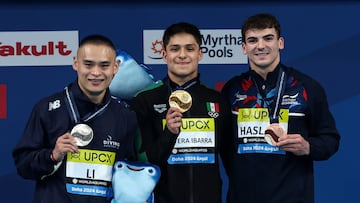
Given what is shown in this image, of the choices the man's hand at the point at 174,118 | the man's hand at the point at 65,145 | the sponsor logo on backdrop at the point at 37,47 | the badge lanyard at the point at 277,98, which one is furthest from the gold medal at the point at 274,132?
the sponsor logo on backdrop at the point at 37,47

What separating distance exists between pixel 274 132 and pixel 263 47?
444mm

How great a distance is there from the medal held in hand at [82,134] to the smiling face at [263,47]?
0.89m

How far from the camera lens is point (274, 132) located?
11.5ft

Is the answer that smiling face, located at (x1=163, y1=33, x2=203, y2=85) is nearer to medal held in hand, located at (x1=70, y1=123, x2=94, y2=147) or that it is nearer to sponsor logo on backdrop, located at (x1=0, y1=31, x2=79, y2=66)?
medal held in hand, located at (x1=70, y1=123, x2=94, y2=147)

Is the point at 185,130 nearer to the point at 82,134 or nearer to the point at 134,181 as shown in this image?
the point at 134,181

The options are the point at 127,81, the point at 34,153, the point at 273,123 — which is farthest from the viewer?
the point at 127,81

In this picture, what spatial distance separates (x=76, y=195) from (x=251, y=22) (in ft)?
3.92

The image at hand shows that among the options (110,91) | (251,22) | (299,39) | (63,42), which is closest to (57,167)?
(110,91)

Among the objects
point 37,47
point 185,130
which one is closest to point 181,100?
point 185,130

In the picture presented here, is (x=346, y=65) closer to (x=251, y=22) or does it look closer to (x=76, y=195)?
(x=251, y=22)

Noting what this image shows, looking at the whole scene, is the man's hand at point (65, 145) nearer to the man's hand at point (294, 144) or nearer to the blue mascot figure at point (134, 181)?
the blue mascot figure at point (134, 181)

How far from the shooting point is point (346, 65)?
4.77 meters

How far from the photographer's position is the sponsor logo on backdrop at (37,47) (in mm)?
4703

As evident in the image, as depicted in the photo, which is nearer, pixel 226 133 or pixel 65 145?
pixel 65 145
